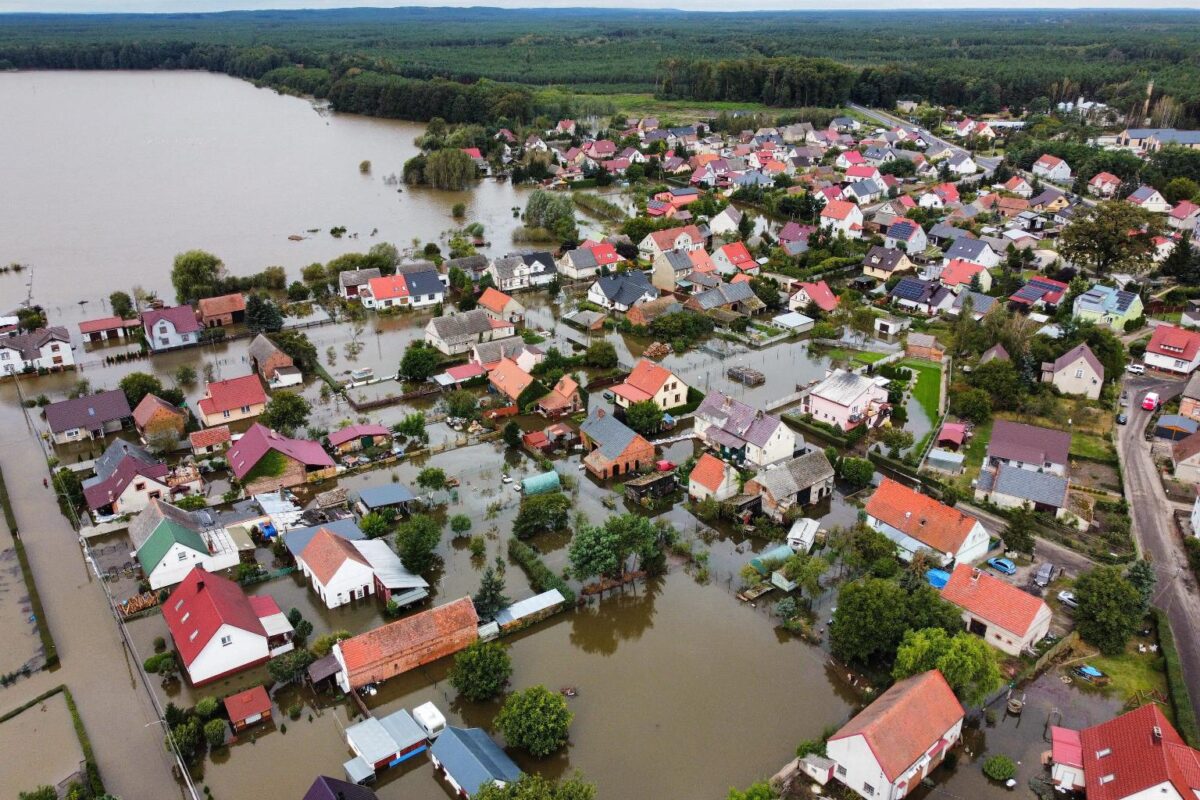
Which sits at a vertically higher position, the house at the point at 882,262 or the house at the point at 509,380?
the house at the point at 882,262

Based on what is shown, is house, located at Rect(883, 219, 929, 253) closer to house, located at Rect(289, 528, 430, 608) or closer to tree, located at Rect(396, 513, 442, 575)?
tree, located at Rect(396, 513, 442, 575)

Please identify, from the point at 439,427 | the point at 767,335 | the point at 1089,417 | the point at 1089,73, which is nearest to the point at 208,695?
the point at 439,427

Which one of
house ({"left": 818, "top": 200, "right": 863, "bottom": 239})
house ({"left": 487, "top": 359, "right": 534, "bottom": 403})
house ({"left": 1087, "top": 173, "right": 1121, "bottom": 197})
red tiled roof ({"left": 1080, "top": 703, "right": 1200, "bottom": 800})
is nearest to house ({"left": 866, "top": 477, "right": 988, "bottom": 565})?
red tiled roof ({"left": 1080, "top": 703, "right": 1200, "bottom": 800})

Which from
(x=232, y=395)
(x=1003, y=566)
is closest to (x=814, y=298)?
(x=1003, y=566)

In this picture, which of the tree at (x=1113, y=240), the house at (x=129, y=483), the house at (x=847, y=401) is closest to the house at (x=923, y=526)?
the house at (x=847, y=401)

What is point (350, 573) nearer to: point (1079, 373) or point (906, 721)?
point (906, 721)

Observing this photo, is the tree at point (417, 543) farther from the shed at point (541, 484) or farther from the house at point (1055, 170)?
the house at point (1055, 170)

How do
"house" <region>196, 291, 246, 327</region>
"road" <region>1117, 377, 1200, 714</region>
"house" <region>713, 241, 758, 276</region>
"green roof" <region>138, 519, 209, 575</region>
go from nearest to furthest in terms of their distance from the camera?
"road" <region>1117, 377, 1200, 714</region>
"green roof" <region>138, 519, 209, 575</region>
"house" <region>196, 291, 246, 327</region>
"house" <region>713, 241, 758, 276</region>

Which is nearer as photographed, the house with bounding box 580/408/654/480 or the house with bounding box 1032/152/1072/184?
the house with bounding box 580/408/654/480
